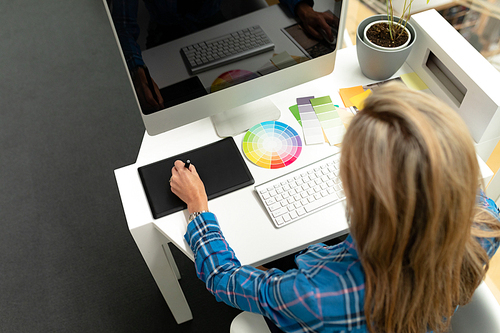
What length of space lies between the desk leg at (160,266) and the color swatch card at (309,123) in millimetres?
512

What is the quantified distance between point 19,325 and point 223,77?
4.44ft

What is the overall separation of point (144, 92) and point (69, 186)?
48.1 inches

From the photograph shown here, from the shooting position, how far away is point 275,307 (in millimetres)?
775

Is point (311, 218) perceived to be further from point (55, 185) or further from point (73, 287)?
point (55, 185)

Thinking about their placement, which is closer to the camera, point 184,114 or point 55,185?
point 184,114

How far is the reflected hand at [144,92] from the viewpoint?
96 centimetres

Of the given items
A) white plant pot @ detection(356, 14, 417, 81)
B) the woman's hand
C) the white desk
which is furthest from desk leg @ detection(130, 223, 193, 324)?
white plant pot @ detection(356, 14, 417, 81)

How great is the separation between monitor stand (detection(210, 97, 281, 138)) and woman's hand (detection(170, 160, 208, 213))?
7.0 inches

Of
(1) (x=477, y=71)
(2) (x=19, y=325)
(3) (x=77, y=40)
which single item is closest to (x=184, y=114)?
(1) (x=477, y=71)

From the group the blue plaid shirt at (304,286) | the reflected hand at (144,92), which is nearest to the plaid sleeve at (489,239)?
the blue plaid shirt at (304,286)

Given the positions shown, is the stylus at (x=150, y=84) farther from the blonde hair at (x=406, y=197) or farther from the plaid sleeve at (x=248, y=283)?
the blonde hair at (x=406, y=197)

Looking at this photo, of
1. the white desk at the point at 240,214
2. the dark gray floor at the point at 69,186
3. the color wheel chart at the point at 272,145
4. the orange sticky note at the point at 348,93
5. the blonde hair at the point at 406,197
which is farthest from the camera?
the dark gray floor at the point at 69,186

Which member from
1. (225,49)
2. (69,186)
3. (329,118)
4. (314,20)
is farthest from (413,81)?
(69,186)

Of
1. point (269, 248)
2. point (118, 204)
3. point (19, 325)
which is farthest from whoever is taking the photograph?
point (118, 204)
